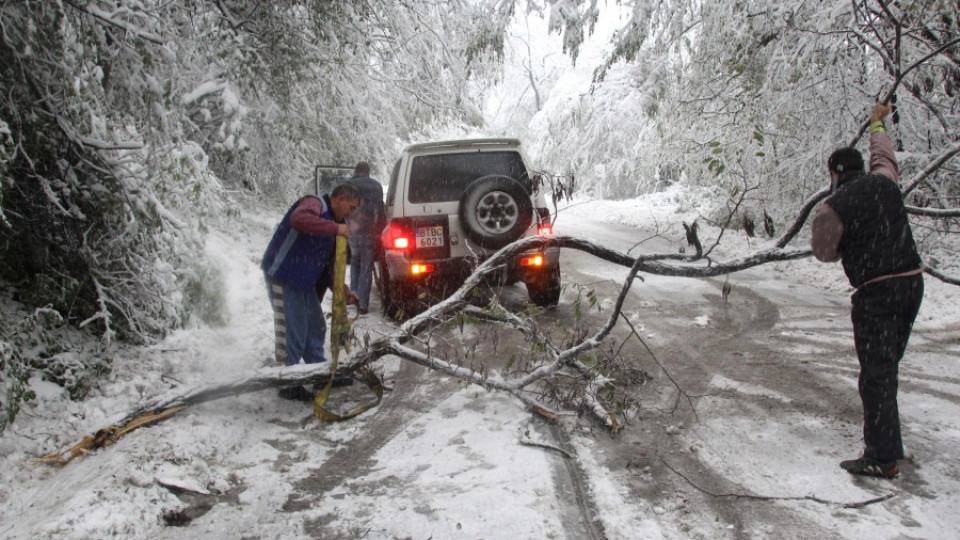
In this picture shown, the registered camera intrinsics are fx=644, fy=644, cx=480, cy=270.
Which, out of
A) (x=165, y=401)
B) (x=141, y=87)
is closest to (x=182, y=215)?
(x=141, y=87)

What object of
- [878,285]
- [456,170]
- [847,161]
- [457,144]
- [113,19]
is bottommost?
[878,285]

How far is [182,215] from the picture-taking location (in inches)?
232

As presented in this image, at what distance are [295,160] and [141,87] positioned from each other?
728 centimetres

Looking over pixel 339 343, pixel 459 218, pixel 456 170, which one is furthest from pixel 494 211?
pixel 339 343

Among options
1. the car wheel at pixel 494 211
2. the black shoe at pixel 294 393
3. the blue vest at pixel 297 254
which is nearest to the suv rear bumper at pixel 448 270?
the car wheel at pixel 494 211

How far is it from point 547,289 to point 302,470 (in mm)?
4299

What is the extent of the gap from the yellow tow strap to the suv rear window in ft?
8.18

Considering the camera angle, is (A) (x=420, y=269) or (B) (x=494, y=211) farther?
(A) (x=420, y=269)

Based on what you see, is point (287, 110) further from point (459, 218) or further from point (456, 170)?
point (459, 218)

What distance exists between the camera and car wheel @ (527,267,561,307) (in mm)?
7590

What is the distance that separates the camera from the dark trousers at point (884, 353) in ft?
11.9

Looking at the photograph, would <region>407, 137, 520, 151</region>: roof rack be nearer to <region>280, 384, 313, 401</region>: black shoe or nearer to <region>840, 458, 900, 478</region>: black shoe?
<region>280, 384, 313, 401</region>: black shoe

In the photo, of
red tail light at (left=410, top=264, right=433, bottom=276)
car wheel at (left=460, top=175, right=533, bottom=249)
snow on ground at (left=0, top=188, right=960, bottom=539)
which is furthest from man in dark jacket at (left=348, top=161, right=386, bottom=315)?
snow on ground at (left=0, top=188, right=960, bottom=539)

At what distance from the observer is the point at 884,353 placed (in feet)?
12.0
